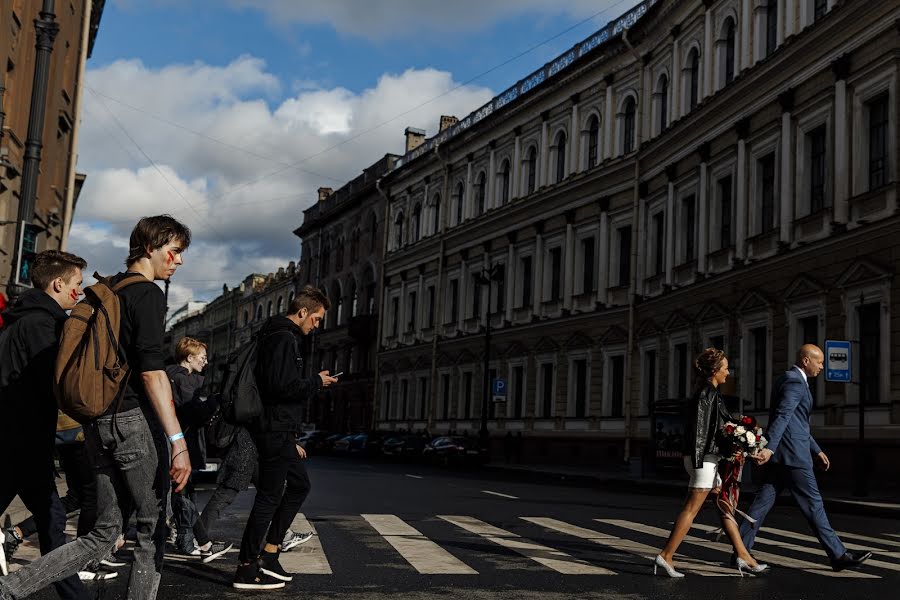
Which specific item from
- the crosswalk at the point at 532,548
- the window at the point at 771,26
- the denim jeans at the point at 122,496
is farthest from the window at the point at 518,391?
the denim jeans at the point at 122,496

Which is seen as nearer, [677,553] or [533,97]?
[677,553]

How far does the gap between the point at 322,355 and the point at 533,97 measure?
3119 centimetres

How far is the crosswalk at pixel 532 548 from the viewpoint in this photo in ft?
27.0

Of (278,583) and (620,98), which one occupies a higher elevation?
(620,98)

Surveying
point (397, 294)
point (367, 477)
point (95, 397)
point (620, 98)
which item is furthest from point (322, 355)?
point (95, 397)

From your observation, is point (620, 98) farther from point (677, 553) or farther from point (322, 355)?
point (322, 355)

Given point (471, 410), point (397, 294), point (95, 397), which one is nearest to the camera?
point (95, 397)

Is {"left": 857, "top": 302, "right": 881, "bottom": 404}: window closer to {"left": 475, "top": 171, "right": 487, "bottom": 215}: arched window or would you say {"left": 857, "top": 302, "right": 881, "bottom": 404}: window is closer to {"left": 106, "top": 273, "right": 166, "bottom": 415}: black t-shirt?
{"left": 106, "top": 273, "right": 166, "bottom": 415}: black t-shirt

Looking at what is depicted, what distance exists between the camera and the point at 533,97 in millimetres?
43750

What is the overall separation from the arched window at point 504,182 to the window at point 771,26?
64.0ft

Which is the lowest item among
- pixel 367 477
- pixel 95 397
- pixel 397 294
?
pixel 367 477

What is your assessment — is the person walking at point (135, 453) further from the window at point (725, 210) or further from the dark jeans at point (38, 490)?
the window at point (725, 210)

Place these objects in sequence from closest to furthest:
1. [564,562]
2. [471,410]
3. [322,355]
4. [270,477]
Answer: [270,477], [564,562], [471,410], [322,355]

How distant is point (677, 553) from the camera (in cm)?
945
